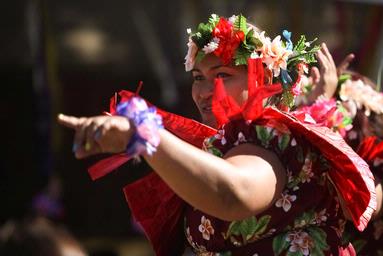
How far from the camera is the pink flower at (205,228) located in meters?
2.60

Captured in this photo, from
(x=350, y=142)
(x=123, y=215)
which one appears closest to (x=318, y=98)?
(x=350, y=142)

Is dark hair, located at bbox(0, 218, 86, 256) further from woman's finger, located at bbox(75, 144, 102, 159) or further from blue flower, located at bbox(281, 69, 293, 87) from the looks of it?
blue flower, located at bbox(281, 69, 293, 87)

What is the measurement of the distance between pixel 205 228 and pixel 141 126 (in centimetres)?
71

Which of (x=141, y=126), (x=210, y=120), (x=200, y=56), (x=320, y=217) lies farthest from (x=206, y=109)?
(x=141, y=126)

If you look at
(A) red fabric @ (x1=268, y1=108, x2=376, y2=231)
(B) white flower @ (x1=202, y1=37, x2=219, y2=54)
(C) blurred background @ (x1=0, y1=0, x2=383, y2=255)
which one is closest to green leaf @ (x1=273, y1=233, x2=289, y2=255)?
(A) red fabric @ (x1=268, y1=108, x2=376, y2=231)

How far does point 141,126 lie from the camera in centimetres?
201

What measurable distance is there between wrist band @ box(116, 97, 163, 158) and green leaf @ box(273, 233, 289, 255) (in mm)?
717

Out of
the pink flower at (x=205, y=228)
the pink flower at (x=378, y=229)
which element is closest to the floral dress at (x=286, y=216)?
the pink flower at (x=205, y=228)

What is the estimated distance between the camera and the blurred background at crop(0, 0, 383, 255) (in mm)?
6953

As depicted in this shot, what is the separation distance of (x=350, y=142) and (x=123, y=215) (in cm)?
430

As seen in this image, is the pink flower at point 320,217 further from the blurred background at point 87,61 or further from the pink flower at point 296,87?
the blurred background at point 87,61

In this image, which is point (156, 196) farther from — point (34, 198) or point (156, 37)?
point (156, 37)

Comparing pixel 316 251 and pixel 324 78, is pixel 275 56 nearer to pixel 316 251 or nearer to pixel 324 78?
pixel 316 251

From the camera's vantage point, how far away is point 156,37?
7.36 m
